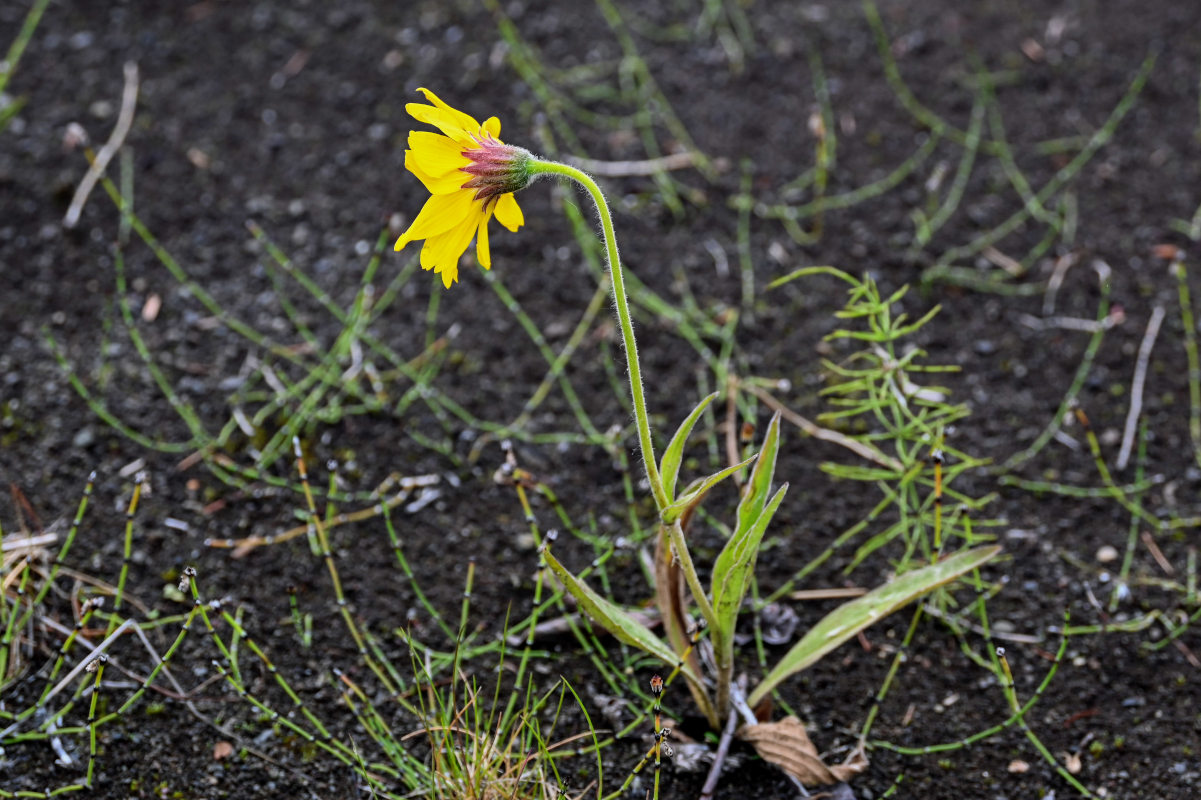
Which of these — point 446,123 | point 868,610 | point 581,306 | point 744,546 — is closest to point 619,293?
point 446,123

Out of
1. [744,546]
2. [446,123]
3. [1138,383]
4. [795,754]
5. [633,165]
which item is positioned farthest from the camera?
[633,165]

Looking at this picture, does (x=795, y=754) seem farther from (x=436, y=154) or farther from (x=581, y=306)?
(x=581, y=306)

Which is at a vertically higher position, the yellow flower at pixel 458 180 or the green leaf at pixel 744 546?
the yellow flower at pixel 458 180

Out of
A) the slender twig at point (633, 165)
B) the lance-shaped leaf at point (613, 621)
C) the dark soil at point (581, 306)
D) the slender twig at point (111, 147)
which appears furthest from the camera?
the slender twig at point (633, 165)

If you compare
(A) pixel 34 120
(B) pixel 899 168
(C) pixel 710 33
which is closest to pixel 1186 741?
(B) pixel 899 168

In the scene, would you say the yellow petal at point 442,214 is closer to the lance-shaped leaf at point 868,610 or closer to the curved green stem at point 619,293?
the curved green stem at point 619,293

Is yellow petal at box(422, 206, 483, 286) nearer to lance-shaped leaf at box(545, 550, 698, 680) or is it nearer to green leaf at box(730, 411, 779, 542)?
lance-shaped leaf at box(545, 550, 698, 680)

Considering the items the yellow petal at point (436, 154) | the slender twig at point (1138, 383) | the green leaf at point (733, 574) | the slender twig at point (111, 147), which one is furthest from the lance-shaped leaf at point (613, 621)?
the slender twig at point (111, 147)
